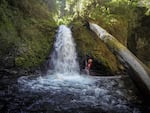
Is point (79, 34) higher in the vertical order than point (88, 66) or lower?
higher

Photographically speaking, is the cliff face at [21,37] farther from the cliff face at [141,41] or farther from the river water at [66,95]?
the cliff face at [141,41]

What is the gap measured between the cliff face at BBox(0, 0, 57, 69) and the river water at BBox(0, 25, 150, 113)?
924 mm

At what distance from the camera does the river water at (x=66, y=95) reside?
19.5ft

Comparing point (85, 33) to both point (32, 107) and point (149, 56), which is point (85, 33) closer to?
point (149, 56)

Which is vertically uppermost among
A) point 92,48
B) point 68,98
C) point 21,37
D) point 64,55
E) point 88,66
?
point 21,37

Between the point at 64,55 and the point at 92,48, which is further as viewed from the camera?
the point at 92,48

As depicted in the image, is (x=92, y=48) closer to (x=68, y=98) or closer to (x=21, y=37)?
(x=21, y=37)

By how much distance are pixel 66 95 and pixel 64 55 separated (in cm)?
496

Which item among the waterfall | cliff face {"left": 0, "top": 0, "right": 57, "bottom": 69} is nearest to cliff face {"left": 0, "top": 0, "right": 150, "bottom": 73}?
cliff face {"left": 0, "top": 0, "right": 57, "bottom": 69}

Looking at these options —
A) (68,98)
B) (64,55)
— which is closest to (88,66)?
(64,55)

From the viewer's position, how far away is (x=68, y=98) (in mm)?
6727

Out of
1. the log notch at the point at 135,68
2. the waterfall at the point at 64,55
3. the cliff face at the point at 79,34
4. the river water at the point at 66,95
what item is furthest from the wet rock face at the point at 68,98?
the waterfall at the point at 64,55

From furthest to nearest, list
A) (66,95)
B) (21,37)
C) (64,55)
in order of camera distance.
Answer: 1. (64,55)
2. (21,37)
3. (66,95)

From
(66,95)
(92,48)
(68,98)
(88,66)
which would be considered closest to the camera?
(68,98)
